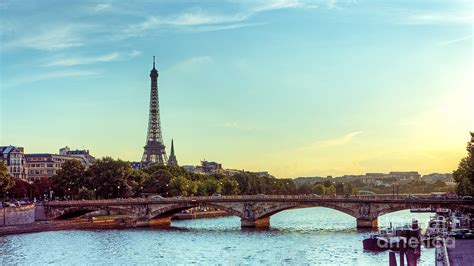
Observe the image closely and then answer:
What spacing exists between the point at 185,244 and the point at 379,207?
23.6 m

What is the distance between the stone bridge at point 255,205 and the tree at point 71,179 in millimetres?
13303

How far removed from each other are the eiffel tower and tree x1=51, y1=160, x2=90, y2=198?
53.4m

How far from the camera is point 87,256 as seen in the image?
5334 centimetres

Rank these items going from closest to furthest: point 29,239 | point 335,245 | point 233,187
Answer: point 335,245 < point 29,239 < point 233,187

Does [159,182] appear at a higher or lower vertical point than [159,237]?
higher

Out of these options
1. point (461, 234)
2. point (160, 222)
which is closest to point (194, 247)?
point (461, 234)

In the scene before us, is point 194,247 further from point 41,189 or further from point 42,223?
point 41,189

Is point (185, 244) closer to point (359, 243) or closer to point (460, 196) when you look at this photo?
point (359, 243)

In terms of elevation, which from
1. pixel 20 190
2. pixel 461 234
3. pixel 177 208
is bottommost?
pixel 461 234

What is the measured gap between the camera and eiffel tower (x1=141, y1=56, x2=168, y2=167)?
161m

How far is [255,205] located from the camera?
83688 millimetres

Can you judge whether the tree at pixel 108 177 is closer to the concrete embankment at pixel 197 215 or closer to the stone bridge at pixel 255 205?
the concrete embankment at pixel 197 215

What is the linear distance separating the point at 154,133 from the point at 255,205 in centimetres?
8451

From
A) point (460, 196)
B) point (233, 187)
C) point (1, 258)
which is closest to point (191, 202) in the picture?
point (460, 196)
